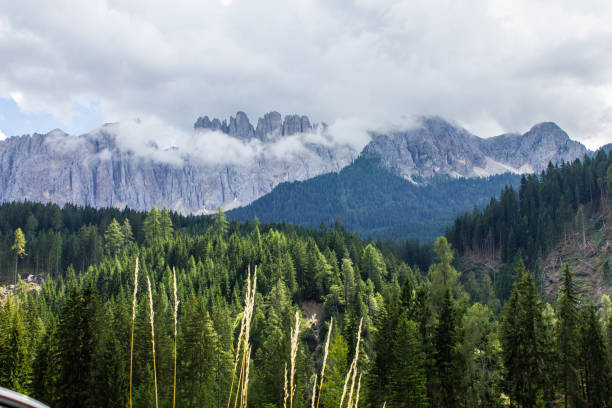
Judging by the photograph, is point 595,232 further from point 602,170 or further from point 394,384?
point 394,384

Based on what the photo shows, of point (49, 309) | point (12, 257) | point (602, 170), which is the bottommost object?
point (49, 309)

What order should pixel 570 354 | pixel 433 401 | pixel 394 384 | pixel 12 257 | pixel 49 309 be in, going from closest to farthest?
pixel 394 384 → pixel 433 401 → pixel 570 354 → pixel 49 309 → pixel 12 257

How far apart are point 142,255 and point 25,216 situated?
2238 inches

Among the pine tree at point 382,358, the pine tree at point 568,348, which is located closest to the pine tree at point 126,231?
the pine tree at point 382,358

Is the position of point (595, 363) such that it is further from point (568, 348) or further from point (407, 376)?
point (407, 376)

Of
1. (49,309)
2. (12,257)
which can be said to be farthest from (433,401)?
(12,257)

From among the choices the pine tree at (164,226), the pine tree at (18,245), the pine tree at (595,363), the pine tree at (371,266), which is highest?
the pine tree at (164,226)

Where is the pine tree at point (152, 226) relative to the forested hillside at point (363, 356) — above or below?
above

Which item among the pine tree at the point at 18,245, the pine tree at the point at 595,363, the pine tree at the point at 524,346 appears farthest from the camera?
the pine tree at the point at 18,245

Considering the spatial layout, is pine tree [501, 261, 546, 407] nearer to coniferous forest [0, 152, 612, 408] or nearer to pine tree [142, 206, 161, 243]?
coniferous forest [0, 152, 612, 408]

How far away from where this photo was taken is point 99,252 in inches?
3957

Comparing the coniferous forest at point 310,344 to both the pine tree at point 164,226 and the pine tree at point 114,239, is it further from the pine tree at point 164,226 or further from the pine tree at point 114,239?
the pine tree at point 114,239

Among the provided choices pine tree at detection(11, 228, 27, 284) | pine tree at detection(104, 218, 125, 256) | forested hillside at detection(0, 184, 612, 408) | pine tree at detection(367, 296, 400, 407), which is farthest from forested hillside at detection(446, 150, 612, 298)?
pine tree at detection(11, 228, 27, 284)

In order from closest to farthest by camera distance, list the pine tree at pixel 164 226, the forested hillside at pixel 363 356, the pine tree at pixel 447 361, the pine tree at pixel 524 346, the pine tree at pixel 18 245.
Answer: the forested hillside at pixel 363 356
the pine tree at pixel 447 361
the pine tree at pixel 524 346
the pine tree at pixel 18 245
the pine tree at pixel 164 226
